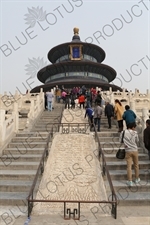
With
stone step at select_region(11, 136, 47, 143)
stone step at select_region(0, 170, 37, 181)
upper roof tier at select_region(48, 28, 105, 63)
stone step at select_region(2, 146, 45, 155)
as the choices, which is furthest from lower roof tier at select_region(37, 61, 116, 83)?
stone step at select_region(0, 170, 37, 181)

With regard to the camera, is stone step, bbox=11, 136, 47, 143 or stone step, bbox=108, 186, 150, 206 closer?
stone step, bbox=108, 186, 150, 206

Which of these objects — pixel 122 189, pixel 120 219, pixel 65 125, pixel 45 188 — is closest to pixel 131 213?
pixel 120 219

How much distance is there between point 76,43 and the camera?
33781mm

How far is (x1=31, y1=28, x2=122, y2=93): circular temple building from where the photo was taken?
29270mm

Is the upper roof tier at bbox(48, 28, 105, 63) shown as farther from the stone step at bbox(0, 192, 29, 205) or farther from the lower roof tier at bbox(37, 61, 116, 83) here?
the stone step at bbox(0, 192, 29, 205)

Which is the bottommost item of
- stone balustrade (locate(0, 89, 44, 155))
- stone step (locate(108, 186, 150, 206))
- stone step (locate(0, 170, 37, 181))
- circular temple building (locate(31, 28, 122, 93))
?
stone step (locate(108, 186, 150, 206))

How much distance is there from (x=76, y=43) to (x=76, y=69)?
4485 mm

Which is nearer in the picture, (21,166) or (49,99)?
(21,166)

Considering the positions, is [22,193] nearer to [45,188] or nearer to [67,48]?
[45,188]

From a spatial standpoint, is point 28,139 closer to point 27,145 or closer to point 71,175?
point 27,145

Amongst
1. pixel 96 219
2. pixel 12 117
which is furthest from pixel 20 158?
pixel 96 219

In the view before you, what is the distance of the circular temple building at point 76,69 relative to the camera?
29270mm

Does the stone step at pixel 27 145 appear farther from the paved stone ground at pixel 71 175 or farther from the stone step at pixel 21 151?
the paved stone ground at pixel 71 175

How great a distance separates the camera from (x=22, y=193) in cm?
609
